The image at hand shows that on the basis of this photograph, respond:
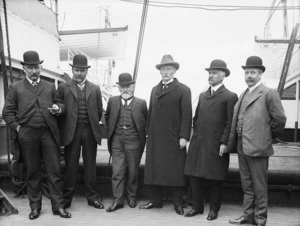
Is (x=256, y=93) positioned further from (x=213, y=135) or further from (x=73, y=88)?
(x=73, y=88)

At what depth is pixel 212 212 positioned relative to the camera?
11.4ft

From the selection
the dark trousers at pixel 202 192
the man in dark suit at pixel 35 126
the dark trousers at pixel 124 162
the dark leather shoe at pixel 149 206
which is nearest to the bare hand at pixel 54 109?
the man in dark suit at pixel 35 126

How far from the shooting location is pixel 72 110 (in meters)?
3.67

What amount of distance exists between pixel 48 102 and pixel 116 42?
495 inches

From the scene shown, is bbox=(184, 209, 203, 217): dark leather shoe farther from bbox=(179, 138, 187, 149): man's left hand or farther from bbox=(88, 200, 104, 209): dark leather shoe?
bbox=(88, 200, 104, 209): dark leather shoe

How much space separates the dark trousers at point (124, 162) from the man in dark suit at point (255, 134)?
→ 4.08ft

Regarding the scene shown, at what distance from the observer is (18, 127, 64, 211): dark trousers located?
11.3 ft

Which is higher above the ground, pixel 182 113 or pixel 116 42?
→ pixel 116 42

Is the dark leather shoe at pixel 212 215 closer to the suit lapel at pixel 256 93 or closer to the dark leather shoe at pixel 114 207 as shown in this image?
the dark leather shoe at pixel 114 207

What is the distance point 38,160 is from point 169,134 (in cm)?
160

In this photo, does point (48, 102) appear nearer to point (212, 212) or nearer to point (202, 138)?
point (202, 138)

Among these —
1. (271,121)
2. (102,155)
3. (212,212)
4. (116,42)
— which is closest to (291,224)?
(212,212)

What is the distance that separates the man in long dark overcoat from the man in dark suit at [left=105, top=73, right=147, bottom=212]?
22cm

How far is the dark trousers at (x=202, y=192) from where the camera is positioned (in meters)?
3.51
